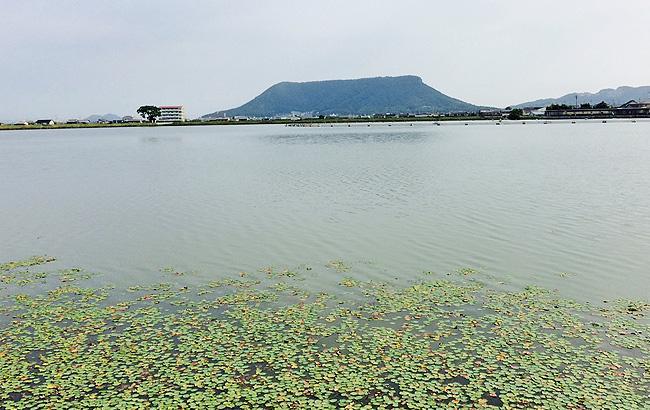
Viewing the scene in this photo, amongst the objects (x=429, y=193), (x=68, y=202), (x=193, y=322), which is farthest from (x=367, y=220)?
(x=68, y=202)

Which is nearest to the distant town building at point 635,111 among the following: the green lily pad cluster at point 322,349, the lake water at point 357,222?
the lake water at point 357,222

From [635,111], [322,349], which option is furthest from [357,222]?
[635,111]

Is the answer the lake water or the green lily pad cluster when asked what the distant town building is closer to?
the lake water

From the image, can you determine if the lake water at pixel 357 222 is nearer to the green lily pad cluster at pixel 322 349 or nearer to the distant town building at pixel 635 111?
the green lily pad cluster at pixel 322 349

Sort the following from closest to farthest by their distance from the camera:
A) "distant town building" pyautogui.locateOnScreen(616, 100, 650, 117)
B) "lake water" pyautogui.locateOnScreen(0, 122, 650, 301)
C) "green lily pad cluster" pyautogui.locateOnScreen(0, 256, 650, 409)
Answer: "green lily pad cluster" pyautogui.locateOnScreen(0, 256, 650, 409)
"lake water" pyautogui.locateOnScreen(0, 122, 650, 301)
"distant town building" pyautogui.locateOnScreen(616, 100, 650, 117)

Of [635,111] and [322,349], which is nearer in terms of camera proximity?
[322,349]

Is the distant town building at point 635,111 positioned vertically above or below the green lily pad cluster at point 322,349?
above

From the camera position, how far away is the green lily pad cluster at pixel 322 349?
296 inches

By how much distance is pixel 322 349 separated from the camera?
29.6 ft

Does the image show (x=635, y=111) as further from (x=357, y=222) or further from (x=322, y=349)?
(x=322, y=349)

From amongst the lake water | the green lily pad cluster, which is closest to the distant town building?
the lake water

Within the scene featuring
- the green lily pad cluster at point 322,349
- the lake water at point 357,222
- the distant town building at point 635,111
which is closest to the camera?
the green lily pad cluster at point 322,349

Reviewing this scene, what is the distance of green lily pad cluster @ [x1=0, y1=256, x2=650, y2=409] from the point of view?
7.51 meters

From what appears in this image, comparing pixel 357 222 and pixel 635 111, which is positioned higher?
pixel 635 111
